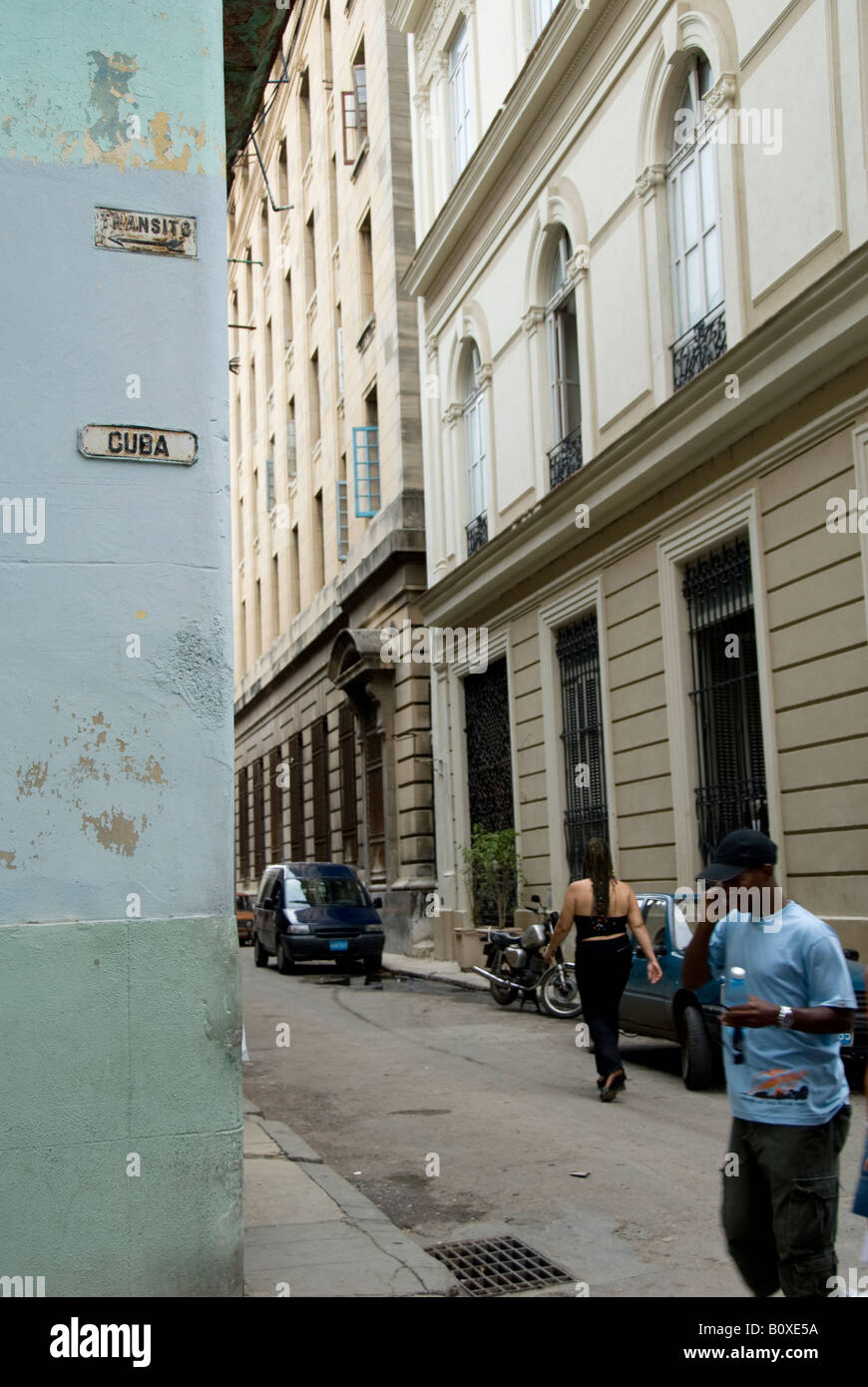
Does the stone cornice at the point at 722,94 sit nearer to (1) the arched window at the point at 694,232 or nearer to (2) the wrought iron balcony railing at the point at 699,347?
(1) the arched window at the point at 694,232

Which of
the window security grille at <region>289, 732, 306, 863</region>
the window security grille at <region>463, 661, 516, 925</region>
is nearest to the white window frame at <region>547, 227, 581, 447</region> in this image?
the window security grille at <region>463, 661, 516, 925</region>

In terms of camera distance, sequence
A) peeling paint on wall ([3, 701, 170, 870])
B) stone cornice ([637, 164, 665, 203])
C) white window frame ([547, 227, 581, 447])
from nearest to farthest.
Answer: peeling paint on wall ([3, 701, 170, 870])
stone cornice ([637, 164, 665, 203])
white window frame ([547, 227, 581, 447])

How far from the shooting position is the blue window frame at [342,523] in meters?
31.0

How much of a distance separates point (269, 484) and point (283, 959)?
71.7ft

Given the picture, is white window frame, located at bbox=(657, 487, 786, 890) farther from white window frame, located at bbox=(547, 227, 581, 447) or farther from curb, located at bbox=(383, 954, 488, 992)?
curb, located at bbox=(383, 954, 488, 992)

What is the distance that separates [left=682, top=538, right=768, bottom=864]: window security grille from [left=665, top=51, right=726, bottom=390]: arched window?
229cm

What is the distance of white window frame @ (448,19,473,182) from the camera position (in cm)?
2280

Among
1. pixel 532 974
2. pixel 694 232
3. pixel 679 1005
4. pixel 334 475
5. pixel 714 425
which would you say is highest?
pixel 334 475

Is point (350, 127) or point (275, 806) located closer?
point (350, 127)

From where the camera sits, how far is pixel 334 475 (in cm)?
3175

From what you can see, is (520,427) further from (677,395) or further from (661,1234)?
(661,1234)

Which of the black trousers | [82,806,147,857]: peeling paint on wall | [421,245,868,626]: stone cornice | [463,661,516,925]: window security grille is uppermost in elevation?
[421,245,868,626]: stone cornice

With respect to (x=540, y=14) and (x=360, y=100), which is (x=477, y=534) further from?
(x=360, y=100)

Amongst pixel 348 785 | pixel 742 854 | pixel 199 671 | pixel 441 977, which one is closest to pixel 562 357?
pixel 441 977
